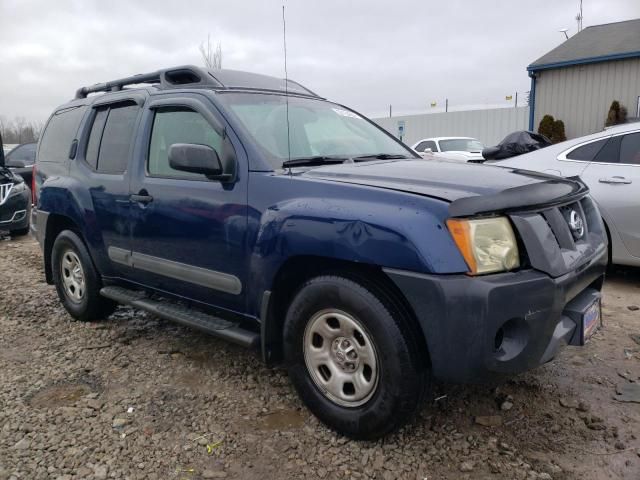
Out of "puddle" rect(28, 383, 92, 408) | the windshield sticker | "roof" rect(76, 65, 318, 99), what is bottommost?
"puddle" rect(28, 383, 92, 408)

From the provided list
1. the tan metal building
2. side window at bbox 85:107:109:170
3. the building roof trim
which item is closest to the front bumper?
side window at bbox 85:107:109:170

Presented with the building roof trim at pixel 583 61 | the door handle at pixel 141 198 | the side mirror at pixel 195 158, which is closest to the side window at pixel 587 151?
the side mirror at pixel 195 158

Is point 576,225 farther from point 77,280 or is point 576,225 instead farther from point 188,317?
point 77,280

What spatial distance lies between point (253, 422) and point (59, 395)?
1254mm

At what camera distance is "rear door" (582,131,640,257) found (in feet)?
15.8

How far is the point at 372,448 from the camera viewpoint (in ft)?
8.65

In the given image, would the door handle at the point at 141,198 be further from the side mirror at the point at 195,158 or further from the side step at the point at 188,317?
the side step at the point at 188,317

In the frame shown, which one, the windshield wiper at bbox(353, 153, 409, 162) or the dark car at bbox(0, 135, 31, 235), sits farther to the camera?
the dark car at bbox(0, 135, 31, 235)

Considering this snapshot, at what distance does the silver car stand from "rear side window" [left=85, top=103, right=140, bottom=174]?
3648 mm

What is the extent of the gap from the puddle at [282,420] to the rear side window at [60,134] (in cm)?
288

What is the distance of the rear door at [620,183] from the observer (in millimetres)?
4828

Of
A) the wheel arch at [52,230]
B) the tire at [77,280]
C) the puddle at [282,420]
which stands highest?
the wheel arch at [52,230]

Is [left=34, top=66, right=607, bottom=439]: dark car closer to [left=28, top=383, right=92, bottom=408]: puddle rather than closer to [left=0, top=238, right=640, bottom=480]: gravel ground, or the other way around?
[left=0, top=238, right=640, bottom=480]: gravel ground

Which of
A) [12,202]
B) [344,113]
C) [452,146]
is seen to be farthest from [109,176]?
[452,146]
